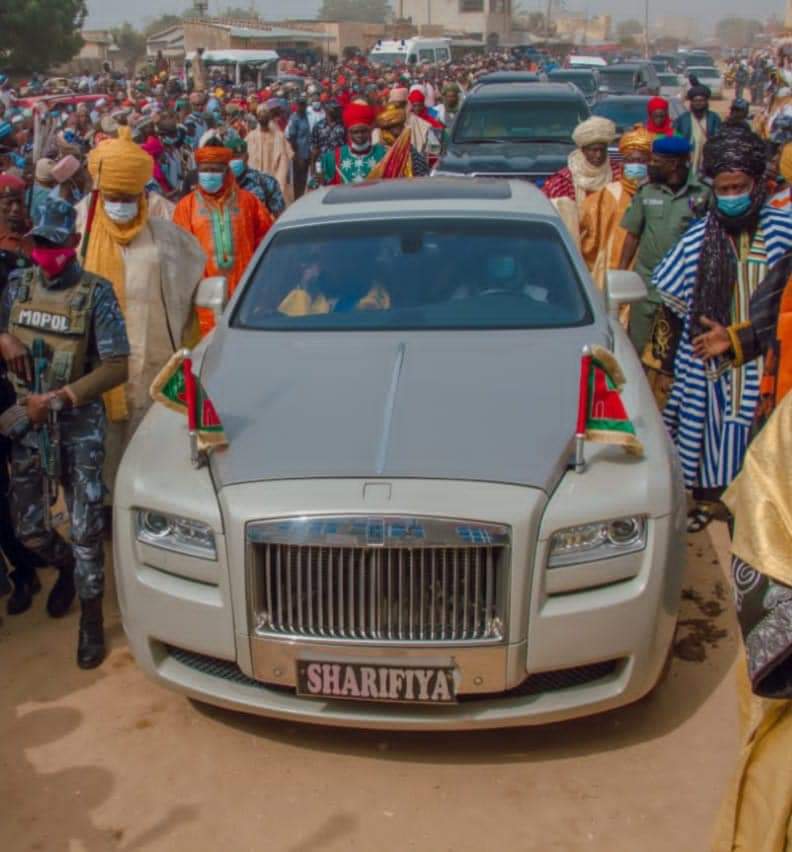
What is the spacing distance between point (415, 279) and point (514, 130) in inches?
332

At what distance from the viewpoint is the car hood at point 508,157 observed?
11.7 metres

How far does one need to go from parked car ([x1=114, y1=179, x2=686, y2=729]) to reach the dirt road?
239 millimetres

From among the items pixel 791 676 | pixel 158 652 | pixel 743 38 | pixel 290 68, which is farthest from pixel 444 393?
pixel 743 38

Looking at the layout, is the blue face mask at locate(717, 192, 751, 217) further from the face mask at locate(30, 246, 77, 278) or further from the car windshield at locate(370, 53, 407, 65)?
the car windshield at locate(370, 53, 407, 65)

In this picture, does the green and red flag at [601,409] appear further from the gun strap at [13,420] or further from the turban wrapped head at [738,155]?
the gun strap at [13,420]

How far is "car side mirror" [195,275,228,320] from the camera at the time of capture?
5.36 metres

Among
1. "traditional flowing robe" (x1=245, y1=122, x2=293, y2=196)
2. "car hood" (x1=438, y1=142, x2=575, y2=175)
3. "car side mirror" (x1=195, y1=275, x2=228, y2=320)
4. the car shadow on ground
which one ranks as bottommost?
the car shadow on ground

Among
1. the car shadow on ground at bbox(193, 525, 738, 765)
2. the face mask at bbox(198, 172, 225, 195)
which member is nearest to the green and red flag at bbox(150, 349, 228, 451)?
the car shadow on ground at bbox(193, 525, 738, 765)

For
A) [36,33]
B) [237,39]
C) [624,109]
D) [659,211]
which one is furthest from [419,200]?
[36,33]

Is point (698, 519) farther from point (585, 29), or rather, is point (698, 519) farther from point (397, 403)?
point (585, 29)

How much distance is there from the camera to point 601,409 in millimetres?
3928

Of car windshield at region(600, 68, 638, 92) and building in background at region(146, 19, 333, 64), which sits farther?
building in background at region(146, 19, 333, 64)

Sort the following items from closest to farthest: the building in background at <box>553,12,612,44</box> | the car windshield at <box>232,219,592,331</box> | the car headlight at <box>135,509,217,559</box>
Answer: the car headlight at <box>135,509,217,559</box> < the car windshield at <box>232,219,592,331</box> < the building in background at <box>553,12,612,44</box>

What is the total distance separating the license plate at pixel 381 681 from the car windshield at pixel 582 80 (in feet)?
74.1
